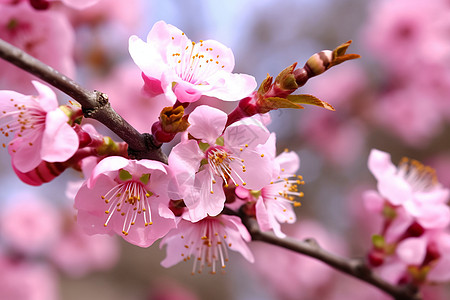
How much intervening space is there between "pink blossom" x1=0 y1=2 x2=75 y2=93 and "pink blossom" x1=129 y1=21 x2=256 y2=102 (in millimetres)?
538

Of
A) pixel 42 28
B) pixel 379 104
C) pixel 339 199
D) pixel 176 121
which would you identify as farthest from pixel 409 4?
pixel 339 199

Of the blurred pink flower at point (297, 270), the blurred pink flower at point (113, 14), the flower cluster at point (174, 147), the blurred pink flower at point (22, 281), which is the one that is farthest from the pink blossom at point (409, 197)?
the blurred pink flower at point (22, 281)

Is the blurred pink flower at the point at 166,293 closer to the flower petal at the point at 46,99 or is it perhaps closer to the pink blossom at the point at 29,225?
the pink blossom at the point at 29,225

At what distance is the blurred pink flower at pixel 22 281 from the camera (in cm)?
253

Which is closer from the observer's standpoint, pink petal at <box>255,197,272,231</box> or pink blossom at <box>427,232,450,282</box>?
pink petal at <box>255,197,272,231</box>

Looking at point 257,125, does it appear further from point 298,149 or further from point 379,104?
point 298,149

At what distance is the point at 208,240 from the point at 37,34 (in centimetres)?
74

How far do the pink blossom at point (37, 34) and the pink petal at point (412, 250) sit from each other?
38.5 inches

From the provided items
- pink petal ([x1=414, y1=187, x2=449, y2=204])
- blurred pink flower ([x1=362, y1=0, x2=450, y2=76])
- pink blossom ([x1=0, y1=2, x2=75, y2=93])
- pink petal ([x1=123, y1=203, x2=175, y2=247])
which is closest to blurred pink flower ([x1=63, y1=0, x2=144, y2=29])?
pink blossom ([x1=0, y1=2, x2=75, y2=93])

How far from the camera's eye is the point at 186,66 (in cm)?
78

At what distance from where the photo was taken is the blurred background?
229 centimetres

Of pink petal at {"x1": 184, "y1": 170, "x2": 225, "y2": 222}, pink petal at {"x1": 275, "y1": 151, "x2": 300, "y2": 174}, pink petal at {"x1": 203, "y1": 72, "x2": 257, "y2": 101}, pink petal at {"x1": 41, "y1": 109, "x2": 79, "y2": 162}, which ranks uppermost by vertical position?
pink petal at {"x1": 203, "y1": 72, "x2": 257, "y2": 101}

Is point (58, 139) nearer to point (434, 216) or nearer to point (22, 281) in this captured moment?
point (434, 216)

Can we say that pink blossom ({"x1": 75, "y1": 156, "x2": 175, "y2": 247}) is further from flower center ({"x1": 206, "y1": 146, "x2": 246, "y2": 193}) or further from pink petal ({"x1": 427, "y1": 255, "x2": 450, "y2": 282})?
pink petal ({"x1": 427, "y1": 255, "x2": 450, "y2": 282})
